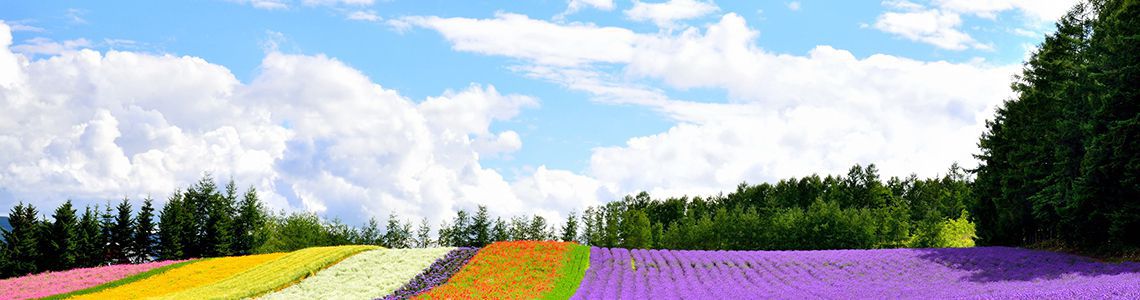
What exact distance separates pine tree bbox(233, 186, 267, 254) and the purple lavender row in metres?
37.7

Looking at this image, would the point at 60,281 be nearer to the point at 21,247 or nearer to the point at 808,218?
the point at 21,247

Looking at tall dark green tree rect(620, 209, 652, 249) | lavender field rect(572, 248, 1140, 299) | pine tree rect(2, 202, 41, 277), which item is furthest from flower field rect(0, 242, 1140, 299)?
tall dark green tree rect(620, 209, 652, 249)

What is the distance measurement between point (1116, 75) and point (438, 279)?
3321cm

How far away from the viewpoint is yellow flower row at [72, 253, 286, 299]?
43781 mm

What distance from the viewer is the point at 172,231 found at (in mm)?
69688

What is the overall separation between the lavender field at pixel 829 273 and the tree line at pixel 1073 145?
2790 millimetres

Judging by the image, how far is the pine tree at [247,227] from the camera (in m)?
75.8

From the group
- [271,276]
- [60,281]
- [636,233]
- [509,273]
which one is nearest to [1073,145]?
[509,273]

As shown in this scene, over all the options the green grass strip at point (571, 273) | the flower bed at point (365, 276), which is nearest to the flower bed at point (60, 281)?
the flower bed at point (365, 276)

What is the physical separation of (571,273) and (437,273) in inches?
278

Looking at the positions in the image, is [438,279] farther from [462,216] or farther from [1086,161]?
[462,216]

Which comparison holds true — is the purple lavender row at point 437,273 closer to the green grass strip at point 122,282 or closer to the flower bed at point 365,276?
the flower bed at point 365,276

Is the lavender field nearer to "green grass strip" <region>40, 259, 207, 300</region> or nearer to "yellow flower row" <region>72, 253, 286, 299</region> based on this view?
"yellow flower row" <region>72, 253, 286, 299</region>

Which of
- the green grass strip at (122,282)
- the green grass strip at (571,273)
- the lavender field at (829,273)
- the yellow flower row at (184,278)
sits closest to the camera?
the lavender field at (829,273)
